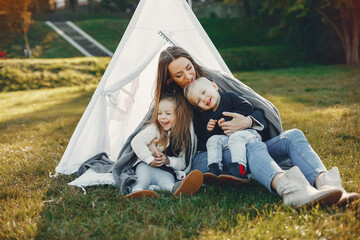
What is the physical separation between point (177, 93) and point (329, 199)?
1.61 meters

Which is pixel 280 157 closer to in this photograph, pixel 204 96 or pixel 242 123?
pixel 242 123

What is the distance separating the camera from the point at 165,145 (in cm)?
289

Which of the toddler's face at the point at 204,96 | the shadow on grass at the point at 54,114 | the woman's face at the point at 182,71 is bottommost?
the shadow on grass at the point at 54,114

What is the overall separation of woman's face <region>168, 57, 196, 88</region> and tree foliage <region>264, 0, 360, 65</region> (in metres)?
11.5

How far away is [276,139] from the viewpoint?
2.61m

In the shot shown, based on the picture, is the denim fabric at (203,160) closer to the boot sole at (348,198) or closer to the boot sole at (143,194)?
the boot sole at (143,194)

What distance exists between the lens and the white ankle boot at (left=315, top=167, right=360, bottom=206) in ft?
6.52

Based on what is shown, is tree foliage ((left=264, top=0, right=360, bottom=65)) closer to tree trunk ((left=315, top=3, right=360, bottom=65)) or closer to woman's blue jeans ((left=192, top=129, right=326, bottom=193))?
tree trunk ((left=315, top=3, right=360, bottom=65))

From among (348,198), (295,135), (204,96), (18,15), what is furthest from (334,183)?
(18,15)

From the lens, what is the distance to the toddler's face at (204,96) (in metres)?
2.79

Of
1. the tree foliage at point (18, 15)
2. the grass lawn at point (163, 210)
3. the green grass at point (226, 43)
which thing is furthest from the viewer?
the green grass at point (226, 43)

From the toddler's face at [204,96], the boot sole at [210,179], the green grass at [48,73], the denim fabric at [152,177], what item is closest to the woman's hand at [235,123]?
the toddler's face at [204,96]

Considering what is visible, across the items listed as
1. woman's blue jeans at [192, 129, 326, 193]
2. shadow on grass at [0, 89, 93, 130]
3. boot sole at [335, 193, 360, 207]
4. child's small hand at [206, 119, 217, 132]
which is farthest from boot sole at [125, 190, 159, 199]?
shadow on grass at [0, 89, 93, 130]

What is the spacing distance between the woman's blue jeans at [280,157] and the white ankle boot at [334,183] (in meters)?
0.07
